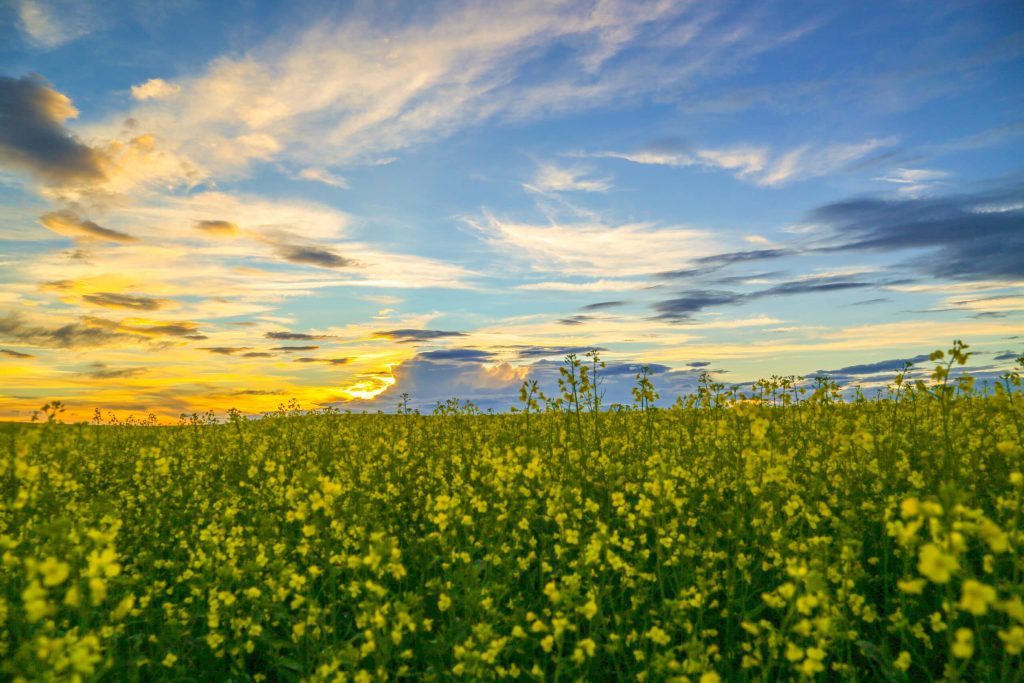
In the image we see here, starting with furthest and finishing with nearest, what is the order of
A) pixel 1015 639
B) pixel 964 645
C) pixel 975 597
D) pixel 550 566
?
1. pixel 550 566
2. pixel 1015 639
3. pixel 964 645
4. pixel 975 597

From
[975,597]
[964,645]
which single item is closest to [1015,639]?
[964,645]

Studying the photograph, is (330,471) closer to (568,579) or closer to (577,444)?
(577,444)

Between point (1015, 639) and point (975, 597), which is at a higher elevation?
point (975, 597)

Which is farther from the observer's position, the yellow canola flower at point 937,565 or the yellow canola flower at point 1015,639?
the yellow canola flower at point 1015,639

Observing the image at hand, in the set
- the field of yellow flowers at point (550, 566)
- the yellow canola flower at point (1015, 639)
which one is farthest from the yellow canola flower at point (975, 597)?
the yellow canola flower at point (1015, 639)

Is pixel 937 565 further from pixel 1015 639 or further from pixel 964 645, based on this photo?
pixel 1015 639

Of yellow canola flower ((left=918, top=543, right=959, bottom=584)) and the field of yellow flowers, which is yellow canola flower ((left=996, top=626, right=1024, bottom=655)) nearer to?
the field of yellow flowers

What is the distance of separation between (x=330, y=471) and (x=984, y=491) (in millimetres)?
10721

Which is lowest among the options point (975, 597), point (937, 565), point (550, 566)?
point (550, 566)

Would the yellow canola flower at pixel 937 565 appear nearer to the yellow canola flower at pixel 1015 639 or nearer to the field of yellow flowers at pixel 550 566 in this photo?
the field of yellow flowers at pixel 550 566

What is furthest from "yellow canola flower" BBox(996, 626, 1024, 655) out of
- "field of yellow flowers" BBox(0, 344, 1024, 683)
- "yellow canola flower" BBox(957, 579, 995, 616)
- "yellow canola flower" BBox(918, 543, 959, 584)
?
"yellow canola flower" BBox(918, 543, 959, 584)

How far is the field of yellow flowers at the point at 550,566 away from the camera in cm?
383

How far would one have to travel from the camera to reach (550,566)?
20.6 feet

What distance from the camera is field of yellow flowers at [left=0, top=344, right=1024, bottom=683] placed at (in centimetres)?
383
